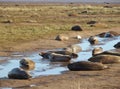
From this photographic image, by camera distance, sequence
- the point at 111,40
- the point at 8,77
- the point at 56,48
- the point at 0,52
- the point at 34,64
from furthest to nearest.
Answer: the point at 111,40
the point at 56,48
the point at 0,52
the point at 34,64
the point at 8,77

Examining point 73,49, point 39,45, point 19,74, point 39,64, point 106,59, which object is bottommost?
point 39,45

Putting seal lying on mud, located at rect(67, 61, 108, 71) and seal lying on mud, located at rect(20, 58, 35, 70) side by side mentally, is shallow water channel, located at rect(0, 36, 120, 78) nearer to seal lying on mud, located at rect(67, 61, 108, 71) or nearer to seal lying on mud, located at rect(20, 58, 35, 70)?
seal lying on mud, located at rect(20, 58, 35, 70)

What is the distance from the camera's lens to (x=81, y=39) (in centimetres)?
2589

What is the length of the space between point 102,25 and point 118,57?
16751 millimetres

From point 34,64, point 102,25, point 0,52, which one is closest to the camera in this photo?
→ point 34,64

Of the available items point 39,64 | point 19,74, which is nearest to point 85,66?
point 39,64

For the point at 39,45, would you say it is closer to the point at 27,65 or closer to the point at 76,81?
the point at 27,65

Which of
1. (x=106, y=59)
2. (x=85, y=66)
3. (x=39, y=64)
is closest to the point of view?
(x=85, y=66)

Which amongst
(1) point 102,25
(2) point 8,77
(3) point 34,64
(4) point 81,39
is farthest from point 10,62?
(1) point 102,25

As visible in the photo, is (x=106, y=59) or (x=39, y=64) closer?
(x=106, y=59)

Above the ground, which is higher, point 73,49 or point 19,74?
point 19,74

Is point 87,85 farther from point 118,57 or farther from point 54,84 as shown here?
point 118,57

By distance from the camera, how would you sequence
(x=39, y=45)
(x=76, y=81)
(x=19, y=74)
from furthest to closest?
(x=39, y=45) → (x=19, y=74) → (x=76, y=81)

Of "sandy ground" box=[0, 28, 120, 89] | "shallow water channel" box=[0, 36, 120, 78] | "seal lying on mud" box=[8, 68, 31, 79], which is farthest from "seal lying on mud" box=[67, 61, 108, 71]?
"seal lying on mud" box=[8, 68, 31, 79]
